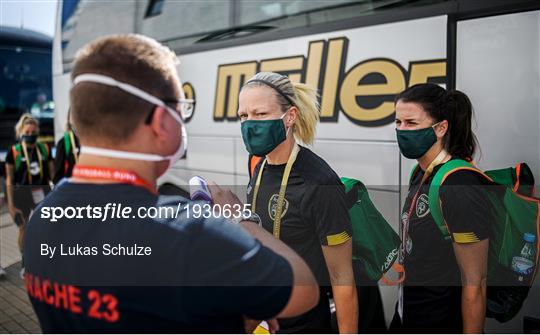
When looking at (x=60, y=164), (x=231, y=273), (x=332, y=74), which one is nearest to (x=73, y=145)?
Result: (x=60, y=164)

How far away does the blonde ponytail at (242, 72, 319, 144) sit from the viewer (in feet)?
7.18

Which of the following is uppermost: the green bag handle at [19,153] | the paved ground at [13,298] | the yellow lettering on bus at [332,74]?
the yellow lettering on bus at [332,74]

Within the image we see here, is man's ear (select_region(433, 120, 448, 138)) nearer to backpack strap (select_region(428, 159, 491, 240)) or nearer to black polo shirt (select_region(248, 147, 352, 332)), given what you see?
backpack strap (select_region(428, 159, 491, 240))

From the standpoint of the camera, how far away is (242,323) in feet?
4.06

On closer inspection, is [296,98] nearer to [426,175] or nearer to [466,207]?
[426,175]

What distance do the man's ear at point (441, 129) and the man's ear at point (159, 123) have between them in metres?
1.51

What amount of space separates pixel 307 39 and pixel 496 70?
51.0 inches

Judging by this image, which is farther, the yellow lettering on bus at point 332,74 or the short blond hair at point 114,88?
the yellow lettering on bus at point 332,74

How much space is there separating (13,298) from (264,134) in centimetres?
394

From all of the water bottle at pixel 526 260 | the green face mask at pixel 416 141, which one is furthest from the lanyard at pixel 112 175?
the water bottle at pixel 526 260

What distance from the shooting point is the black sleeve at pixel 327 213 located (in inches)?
79.7

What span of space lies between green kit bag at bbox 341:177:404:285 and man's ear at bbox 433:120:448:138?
45 cm

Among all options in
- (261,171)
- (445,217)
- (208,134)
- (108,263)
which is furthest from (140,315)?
(208,134)

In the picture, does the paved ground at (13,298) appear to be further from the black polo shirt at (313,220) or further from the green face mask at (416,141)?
the green face mask at (416,141)
